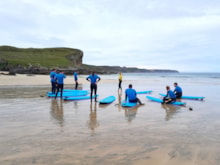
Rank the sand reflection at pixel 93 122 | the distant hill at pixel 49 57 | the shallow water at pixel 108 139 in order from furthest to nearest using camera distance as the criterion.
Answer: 1. the distant hill at pixel 49 57
2. the sand reflection at pixel 93 122
3. the shallow water at pixel 108 139

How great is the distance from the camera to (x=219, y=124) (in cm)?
779

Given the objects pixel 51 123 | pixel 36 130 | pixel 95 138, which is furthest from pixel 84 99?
pixel 95 138

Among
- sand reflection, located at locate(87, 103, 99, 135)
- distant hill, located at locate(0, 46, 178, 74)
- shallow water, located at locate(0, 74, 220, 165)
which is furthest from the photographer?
distant hill, located at locate(0, 46, 178, 74)

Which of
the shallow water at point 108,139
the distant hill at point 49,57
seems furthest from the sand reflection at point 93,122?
the distant hill at point 49,57

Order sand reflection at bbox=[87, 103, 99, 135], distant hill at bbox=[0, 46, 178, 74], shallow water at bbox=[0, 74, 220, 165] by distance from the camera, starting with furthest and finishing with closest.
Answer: distant hill at bbox=[0, 46, 178, 74], sand reflection at bbox=[87, 103, 99, 135], shallow water at bbox=[0, 74, 220, 165]

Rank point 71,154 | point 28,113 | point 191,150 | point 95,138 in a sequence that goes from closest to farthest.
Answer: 1. point 71,154
2. point 191,150
3. point 95,138
4. point 28,113

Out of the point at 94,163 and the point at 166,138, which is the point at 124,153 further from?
the point at 166,138

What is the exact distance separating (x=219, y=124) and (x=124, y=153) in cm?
459

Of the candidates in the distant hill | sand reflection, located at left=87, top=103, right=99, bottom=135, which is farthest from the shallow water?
the distant hill

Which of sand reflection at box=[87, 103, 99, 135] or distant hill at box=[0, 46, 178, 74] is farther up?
distant hill at box=[0, 46, 178, 74]

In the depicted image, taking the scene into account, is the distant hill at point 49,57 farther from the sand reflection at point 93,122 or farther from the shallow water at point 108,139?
the shallow water at point 108,139

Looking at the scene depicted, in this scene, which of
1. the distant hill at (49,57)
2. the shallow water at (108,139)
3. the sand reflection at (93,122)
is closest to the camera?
the shallow water at (108,139)

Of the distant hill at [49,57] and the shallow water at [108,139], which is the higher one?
the distant hill at [49,57]

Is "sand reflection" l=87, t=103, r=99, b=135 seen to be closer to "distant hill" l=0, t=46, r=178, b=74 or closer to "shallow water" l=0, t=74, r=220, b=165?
"shallow water" l=0, t=74, r=220, b=165
